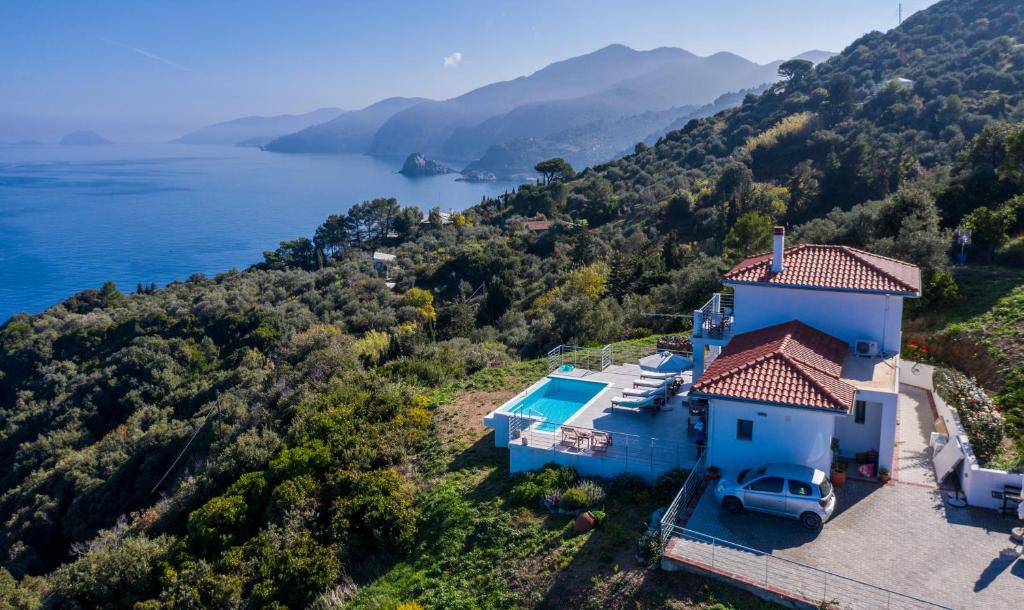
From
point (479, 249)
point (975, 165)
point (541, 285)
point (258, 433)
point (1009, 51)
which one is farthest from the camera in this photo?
point (1009, 51)

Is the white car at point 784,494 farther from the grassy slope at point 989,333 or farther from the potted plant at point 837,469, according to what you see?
the grassy slope at point 989,333

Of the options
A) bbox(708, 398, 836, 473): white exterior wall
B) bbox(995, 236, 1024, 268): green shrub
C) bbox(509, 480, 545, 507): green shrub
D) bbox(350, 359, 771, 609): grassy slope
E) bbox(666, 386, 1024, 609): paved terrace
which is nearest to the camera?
bbox(666, 386, 1024, 609): paved terrace

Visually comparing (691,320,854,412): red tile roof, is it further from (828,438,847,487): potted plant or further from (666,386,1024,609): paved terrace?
(666,386,1024,609): paved terrace

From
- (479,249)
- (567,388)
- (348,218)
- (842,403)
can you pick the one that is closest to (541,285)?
(479,249)

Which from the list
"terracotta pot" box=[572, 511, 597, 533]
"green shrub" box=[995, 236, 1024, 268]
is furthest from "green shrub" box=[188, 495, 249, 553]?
"green shrub" box=[995, 236, 1024, 268]

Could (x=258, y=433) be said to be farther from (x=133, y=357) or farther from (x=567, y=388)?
(x=133, y=357)

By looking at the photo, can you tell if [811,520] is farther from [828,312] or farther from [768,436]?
[828,312]
